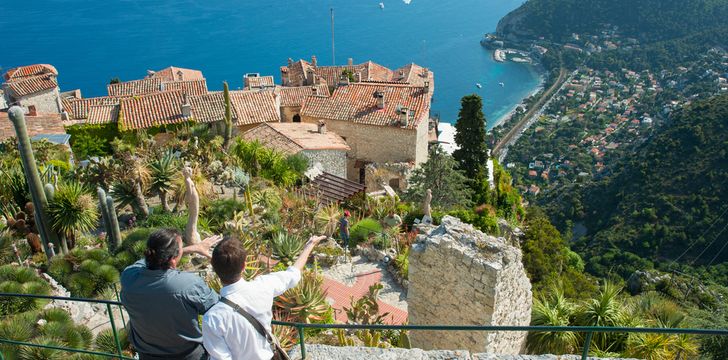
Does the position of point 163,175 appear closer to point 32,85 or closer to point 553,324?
point 553,324

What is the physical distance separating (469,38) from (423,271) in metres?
124

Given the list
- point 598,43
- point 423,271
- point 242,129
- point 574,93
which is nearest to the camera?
point 423,271

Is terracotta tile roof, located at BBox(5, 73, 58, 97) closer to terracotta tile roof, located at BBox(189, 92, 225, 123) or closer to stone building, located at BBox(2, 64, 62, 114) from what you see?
stone building, located at BBox(2, 64, 62, 114)

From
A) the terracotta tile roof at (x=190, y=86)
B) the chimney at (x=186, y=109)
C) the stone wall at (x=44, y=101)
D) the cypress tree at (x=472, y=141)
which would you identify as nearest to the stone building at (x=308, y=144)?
the chimney at (x=186, y=109)

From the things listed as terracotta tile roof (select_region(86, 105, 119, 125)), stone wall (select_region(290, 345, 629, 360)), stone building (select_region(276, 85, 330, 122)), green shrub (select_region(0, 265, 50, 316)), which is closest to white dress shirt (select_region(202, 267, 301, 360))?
stone wall (select_region(290, 345, 629, 360))

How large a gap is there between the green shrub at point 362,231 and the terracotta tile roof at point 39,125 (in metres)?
14.1

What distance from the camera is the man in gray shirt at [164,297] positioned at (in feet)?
12.2

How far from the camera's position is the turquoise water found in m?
86.6

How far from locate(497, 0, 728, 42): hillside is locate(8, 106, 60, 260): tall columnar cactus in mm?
125153

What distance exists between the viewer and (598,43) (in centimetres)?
11994

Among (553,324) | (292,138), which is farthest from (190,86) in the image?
(553,324)

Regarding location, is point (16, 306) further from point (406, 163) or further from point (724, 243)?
point (724, 243)

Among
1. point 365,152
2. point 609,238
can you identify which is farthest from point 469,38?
point 365,152

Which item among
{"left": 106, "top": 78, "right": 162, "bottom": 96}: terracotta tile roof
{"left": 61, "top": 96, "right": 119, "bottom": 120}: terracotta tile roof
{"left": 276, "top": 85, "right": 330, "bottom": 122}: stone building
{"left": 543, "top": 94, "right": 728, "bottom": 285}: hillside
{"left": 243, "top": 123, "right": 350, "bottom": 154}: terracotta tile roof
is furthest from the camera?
{"left": 543, "top": 94, "right": 728, "bottom": 285}: hillside
